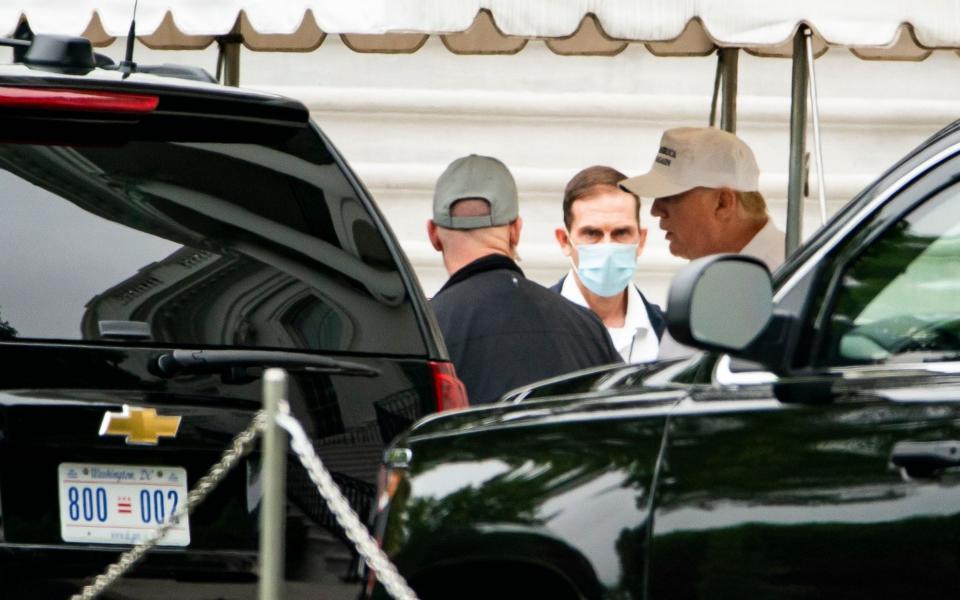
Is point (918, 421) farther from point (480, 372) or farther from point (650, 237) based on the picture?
point (650, 237)

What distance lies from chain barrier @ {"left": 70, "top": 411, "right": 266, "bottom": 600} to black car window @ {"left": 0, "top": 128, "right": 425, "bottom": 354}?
288 mm

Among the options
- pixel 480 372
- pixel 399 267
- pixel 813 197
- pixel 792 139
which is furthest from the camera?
pixel 813 197

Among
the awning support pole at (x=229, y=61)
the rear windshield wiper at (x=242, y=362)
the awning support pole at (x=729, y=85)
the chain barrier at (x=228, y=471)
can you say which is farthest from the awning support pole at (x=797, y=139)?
the chain barrier at (x=228, y=471)

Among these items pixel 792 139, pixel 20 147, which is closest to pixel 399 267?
pixel 20 147

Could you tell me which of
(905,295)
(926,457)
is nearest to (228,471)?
(905,295)

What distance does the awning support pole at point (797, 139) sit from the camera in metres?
6.84

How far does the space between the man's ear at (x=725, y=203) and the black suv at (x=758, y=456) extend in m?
4.08

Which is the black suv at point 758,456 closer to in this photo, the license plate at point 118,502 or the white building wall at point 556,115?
the license plate at point 118,502

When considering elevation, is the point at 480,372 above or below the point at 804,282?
below

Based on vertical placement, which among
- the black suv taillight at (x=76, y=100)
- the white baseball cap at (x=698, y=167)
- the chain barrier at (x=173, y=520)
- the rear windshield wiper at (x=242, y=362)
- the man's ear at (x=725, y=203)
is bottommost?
the chain barrier at (x=173, y=520)

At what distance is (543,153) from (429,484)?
8414mm

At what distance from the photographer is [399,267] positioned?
418 centimetres

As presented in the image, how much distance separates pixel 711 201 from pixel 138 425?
155 inches

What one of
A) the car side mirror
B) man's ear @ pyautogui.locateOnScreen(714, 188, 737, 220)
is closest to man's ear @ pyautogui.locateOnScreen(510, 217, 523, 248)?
man's ear @ pyautogui.locateOnScreen(714, 188, 737, 220)
